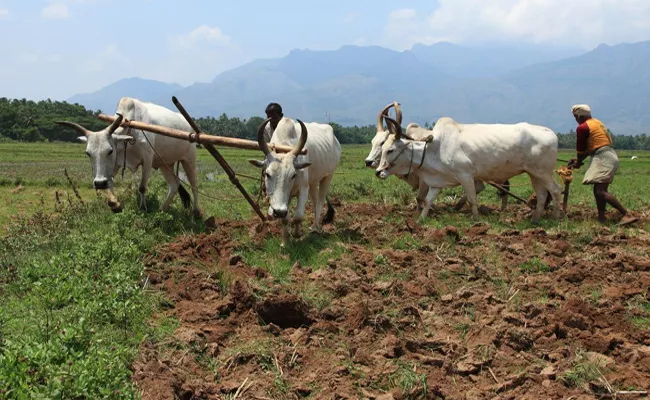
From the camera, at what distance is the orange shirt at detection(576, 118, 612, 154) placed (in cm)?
1055

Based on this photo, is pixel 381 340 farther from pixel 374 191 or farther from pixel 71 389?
pixel 374 191

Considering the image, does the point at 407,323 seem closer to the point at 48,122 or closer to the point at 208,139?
the point at 208,139

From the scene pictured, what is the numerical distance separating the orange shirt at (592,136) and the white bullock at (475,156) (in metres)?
0.52

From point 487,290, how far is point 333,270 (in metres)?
1.78

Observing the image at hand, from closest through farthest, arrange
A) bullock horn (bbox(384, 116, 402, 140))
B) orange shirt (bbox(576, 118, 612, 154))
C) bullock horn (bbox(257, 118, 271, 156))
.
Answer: bullock horn (bbox(257, 118, 271, 156)), orange shirt (bbox(576, 118, 612, 154)), bullock horn (bbox(384, 116, 402, 140))

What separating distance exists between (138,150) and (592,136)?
295 inches

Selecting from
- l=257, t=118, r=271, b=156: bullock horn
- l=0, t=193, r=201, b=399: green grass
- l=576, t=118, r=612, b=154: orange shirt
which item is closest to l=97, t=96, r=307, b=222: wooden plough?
l=257, t=118, r=271, b=156: bullock horn

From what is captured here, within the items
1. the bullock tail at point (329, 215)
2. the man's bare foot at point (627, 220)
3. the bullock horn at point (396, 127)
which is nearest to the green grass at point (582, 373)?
the bullock tail at point (329, 215)

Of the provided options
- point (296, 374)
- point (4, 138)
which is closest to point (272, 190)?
point (296, 374)

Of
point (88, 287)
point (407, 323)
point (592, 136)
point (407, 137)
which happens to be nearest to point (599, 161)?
point (592, 136)

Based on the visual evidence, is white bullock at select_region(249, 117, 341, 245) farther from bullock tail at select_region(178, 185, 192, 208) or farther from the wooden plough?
bullock tail at select_region(178, 185, 192, 208)

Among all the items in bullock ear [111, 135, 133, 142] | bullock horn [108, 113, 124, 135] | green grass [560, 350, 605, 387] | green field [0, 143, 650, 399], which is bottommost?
green grass [560, 350, 605, 387]

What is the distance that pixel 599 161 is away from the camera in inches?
410

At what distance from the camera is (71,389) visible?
3.56 m
